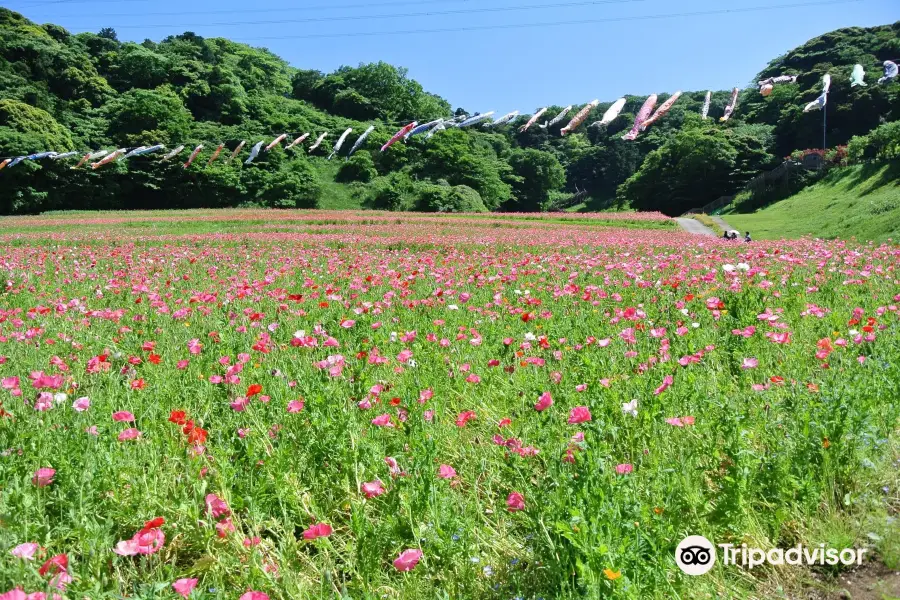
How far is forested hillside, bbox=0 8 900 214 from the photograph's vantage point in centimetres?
4094

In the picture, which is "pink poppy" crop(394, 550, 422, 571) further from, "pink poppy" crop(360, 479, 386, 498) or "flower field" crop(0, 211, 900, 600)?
"pink poppy" crop(360, 479, 386, 498)

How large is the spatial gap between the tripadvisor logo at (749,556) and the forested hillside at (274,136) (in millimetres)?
37097

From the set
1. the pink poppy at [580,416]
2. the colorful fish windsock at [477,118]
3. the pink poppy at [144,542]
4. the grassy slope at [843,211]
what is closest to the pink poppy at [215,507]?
the pink poppy at [144,542]

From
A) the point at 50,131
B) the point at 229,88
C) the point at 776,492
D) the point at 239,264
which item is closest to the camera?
the point at 776,492

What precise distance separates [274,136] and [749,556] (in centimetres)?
5105

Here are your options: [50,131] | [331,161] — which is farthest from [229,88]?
[50,131]

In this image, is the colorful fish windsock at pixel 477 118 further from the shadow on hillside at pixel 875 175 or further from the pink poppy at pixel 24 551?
the shadow on hillside at pixel 875 175

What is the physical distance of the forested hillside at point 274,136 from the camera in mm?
40938

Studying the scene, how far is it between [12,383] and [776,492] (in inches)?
120

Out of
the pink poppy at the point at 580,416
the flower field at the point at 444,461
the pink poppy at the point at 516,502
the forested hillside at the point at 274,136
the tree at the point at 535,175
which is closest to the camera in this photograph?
the flower field at the point at 444,461

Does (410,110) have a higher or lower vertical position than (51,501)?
higher

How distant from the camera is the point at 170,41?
245 ft

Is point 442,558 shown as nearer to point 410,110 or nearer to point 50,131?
point 50,131

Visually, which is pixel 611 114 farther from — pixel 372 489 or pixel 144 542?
pixel 144 542
